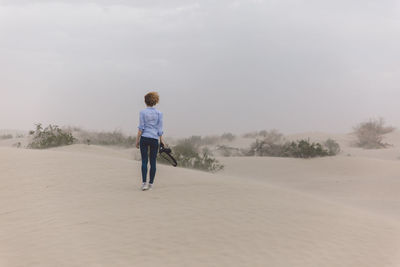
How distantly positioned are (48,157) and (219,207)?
668 centimetres

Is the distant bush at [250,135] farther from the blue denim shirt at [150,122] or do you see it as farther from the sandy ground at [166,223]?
the blue denim shirt at [150,122]

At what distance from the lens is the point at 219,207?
7.82 meters

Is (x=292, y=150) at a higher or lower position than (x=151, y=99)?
lower

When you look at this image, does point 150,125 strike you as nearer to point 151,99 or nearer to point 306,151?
point 151,99

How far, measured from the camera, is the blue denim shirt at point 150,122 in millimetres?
8453

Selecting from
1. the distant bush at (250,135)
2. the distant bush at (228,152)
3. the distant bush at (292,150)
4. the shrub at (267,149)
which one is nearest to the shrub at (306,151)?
the distant bush at (292,150)

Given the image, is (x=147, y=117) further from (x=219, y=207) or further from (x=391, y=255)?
(x=391, y=255)

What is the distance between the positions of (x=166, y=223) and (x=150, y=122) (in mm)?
2437

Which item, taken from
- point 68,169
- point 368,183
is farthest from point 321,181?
point 68,169

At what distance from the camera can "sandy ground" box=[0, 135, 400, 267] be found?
5.55 m

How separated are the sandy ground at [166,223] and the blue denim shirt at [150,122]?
4.14ft

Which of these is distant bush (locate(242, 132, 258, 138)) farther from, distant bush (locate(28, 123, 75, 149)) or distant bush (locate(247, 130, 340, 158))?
distant bush (locate(28, 123, 75, 149))

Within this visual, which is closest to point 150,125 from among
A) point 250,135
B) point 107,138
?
point 107,138

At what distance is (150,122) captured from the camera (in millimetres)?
8469
